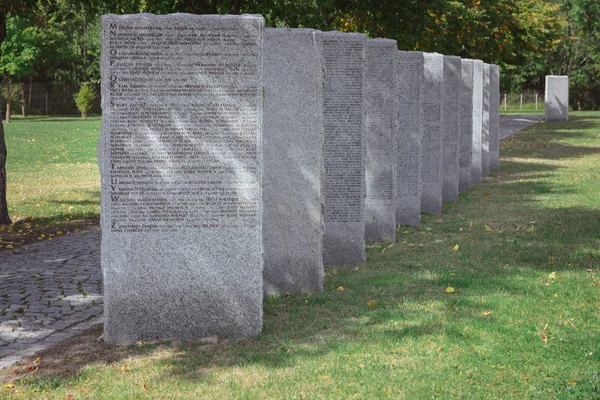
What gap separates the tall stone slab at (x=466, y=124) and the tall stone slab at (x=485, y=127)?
8.23 feet

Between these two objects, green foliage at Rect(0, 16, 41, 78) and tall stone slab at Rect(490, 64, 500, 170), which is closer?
tall stone slab at Rect(490, 64, 500, 170)

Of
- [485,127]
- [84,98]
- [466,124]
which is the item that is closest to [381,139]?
[466,124]

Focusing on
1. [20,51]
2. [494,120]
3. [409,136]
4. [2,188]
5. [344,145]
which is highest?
[20,51]

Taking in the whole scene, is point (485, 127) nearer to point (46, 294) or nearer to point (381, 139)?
point (381, 139)

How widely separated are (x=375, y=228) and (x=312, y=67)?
12.7 ft

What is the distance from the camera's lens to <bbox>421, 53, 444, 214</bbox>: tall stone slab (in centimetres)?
1462

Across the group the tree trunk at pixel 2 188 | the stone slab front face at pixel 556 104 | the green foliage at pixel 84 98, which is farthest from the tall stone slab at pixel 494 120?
the green foliage at pixel 84 98

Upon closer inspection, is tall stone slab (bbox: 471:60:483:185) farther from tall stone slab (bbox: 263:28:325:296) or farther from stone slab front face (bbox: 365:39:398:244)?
tall stone slab (bbox: 263:28:325:296)

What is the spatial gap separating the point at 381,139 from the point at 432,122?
294cm

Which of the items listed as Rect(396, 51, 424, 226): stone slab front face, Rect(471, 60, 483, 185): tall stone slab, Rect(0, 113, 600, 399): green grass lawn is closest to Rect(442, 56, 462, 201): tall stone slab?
Rect(396, 51, 424, 226): stone slab front face

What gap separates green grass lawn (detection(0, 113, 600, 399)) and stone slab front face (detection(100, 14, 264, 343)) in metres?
0.46

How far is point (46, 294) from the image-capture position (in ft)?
30.0

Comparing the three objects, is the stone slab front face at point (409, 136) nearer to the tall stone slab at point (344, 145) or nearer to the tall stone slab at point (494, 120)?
the tall stone slab at point (344, 145)

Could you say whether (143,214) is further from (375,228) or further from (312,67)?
(375,228)
